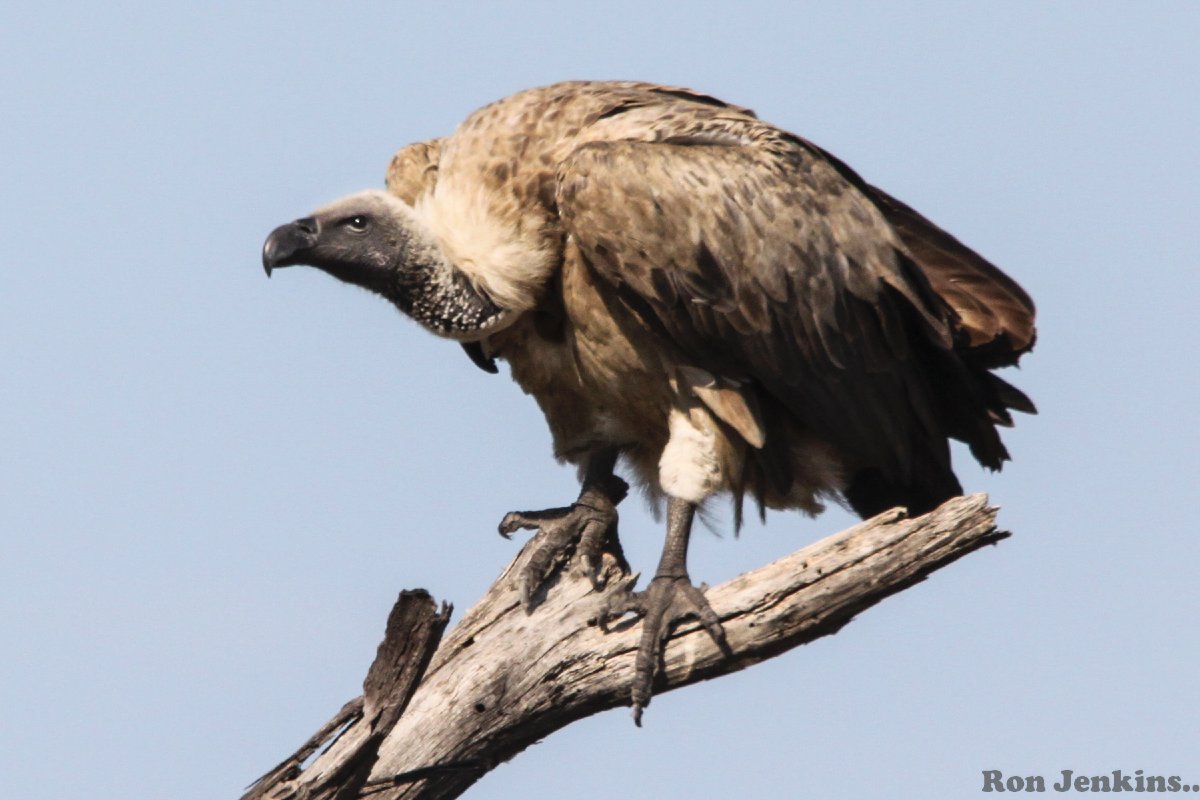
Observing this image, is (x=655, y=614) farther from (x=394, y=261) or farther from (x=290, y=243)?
(x=290, y=243)

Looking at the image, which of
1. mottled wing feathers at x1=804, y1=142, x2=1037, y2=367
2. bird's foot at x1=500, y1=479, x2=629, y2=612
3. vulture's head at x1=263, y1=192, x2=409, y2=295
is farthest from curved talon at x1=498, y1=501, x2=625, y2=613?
mottled wing feathers at x1=804, y1=142, x2=1037, y2=367

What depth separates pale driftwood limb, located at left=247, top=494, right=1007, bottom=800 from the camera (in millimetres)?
6309

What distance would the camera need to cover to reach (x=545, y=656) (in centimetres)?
699

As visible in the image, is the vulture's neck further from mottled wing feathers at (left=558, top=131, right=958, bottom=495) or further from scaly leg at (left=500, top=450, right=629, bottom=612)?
scaly leg at (left=500, top=450, right=629, bottom=612)

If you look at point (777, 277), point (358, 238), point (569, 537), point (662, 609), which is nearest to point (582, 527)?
point (569, 537)

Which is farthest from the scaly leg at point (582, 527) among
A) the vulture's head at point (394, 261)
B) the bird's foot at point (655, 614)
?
the vulture's head at point (394, 261)

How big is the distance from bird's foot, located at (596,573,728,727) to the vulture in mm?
60

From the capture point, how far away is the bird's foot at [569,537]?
24.6 ft

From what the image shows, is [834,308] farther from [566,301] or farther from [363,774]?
[363,774]

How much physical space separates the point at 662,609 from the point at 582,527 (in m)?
1.04

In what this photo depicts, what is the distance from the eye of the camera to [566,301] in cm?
782

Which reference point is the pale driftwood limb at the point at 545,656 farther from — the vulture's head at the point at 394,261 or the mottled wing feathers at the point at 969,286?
the mottled wing feathers at the point at 969,286

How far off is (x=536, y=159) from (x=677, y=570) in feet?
6.39

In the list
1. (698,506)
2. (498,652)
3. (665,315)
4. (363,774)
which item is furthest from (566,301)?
(363,774)
